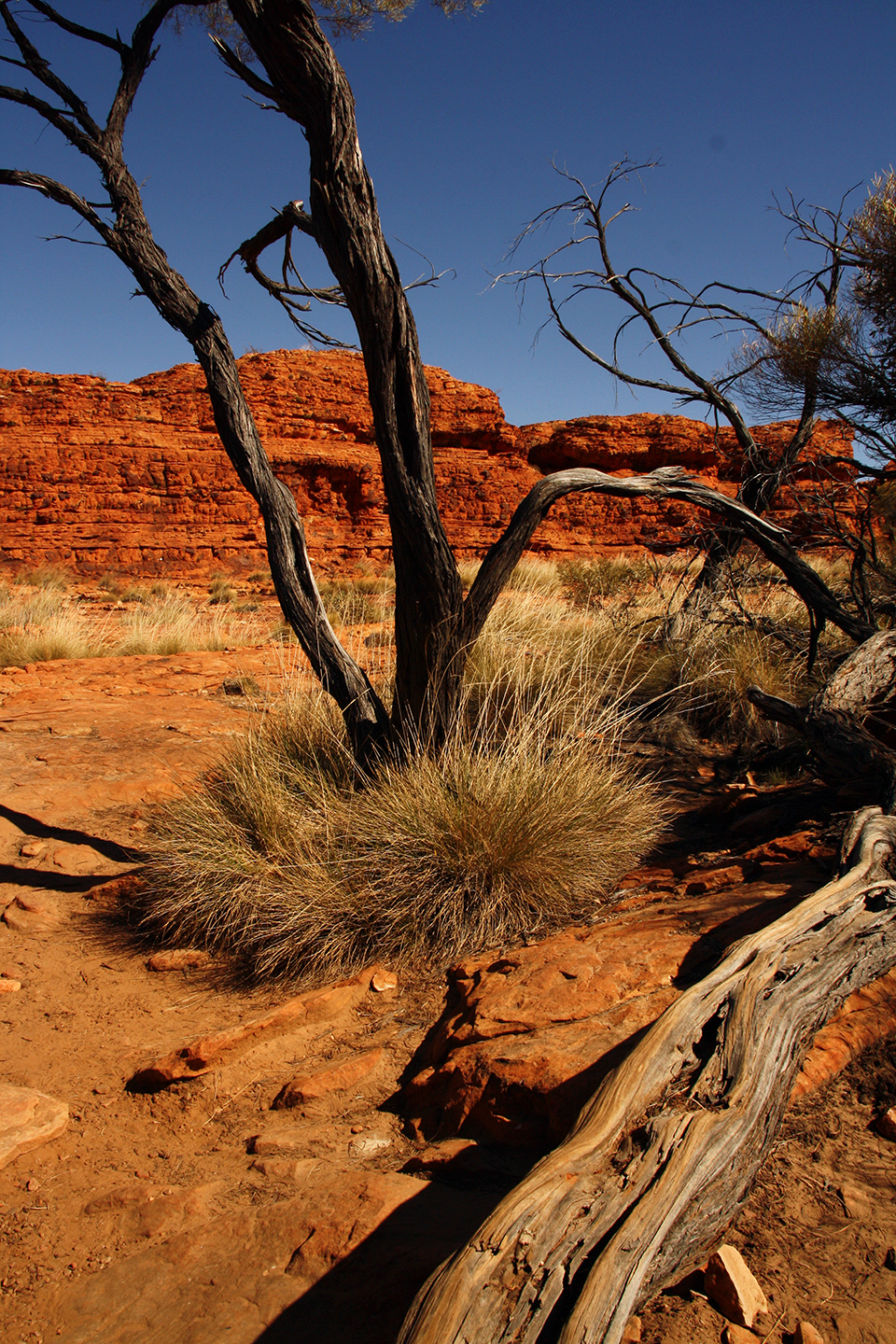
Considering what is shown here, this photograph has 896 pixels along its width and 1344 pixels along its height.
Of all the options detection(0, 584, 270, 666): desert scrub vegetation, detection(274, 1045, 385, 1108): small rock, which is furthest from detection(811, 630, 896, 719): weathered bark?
Answer: detection(0, 584, 270, 666): desert scrub vegetation

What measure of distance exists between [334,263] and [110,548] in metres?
19.4

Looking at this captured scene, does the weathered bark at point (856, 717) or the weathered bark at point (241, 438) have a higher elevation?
the weathered bark at point (241, 438)

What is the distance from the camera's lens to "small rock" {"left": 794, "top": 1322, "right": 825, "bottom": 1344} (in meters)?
1.21

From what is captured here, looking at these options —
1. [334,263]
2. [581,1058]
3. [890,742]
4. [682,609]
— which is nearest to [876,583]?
[682,609]

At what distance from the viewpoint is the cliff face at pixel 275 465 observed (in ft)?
68.5

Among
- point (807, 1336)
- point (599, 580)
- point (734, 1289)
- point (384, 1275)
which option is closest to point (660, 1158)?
point (734, 1289)

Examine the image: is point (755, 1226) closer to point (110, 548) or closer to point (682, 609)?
point (682, 609)

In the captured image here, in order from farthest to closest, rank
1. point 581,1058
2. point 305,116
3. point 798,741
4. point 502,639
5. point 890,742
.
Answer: point 502,639, point 798,741, point 890,742, point 305,116, point 581,1058

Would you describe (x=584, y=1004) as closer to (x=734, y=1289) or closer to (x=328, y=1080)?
(x=328, y=1080)

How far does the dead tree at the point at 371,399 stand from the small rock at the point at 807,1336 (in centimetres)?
258

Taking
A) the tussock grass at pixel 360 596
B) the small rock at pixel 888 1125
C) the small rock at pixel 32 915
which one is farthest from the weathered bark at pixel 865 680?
the tussock grass at pixel 360 596

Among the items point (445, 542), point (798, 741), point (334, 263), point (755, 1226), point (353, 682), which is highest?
point (334, 263)

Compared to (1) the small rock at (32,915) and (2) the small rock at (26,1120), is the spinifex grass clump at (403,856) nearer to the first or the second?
(1) the small rock at (32,915)

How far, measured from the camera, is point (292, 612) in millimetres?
4035
